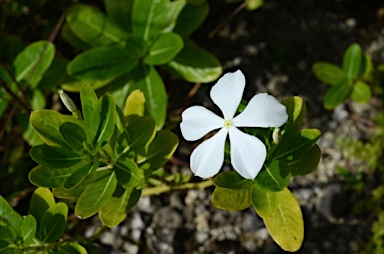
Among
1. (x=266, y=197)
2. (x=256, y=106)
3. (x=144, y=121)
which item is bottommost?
(x=266, y=197)

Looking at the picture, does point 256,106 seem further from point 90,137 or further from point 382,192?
point 382,192

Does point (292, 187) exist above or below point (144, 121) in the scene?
below

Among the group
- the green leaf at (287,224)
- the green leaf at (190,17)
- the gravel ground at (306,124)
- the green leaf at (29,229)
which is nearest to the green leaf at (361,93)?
the gravel ground at (306,124)

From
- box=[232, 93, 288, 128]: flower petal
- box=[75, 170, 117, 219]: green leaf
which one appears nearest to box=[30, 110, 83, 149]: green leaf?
box=[75, 170, 117, 219]: green leaf

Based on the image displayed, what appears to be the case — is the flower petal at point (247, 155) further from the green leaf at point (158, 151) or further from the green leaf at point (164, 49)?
the green leaf at point (164, 49)

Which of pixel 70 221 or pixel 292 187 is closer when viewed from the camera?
pixel 70 221

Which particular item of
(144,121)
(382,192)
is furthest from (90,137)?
(382,192)

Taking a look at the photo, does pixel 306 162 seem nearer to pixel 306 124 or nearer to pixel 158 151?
pixel 158 151
